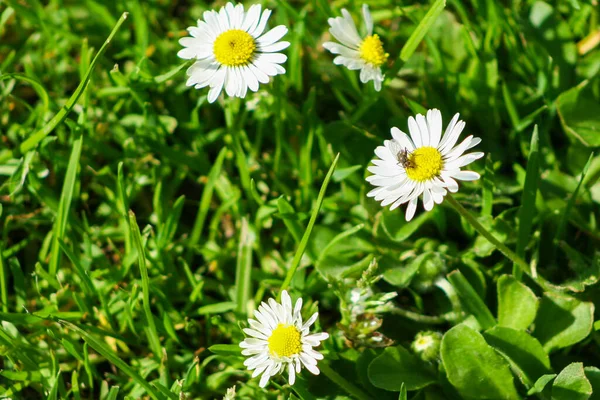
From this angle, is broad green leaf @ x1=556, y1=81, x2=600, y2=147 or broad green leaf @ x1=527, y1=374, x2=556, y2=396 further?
broad green leaf @ x1=556, y1=81, x2=600, y2=147

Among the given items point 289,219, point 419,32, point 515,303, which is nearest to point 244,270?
point 289,219

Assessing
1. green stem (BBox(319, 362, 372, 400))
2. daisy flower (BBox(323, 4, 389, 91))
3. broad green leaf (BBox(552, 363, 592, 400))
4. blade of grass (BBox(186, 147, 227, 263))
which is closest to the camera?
broad green leaf (BBox(552, 363, 592, 400))

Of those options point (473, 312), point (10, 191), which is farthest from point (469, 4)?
point (10, 191)

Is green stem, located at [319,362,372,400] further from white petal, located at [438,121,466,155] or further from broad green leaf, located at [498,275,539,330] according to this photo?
white petal, located at [438,121,466,155]

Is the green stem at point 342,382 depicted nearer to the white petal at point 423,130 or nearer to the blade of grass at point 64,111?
the white petal at point 423,130

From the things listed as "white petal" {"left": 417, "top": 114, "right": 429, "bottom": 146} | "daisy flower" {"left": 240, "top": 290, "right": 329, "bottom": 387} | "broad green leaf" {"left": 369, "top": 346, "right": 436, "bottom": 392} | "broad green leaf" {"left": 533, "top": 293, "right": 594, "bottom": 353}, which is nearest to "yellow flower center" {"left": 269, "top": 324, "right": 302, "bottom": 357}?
"daisy flower" {"left": 240, "top": 290, "right": 329, "bottom": 387}

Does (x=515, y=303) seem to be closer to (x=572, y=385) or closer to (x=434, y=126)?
(x=572, y=385)

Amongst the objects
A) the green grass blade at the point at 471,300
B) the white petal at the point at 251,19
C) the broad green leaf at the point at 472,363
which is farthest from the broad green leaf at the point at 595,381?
the white petal at the point at 251,19
